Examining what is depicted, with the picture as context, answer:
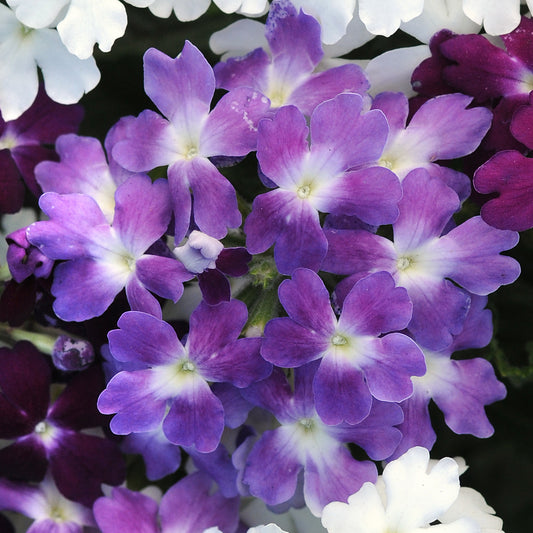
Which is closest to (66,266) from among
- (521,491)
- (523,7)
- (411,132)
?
(411,132)

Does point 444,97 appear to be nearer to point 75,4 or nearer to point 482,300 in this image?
point 482,300

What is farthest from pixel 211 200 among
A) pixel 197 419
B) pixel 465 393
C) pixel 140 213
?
pixel 465 393

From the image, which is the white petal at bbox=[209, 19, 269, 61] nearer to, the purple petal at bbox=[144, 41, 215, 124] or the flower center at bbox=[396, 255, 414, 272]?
the purple petal at bbox=[144, 41, 215, 124]

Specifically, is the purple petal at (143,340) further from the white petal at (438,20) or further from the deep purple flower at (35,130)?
the white petal at (438,20)

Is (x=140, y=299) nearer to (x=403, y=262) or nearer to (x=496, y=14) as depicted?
(x=403, y=262)

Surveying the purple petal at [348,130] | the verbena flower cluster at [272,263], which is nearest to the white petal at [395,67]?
the verbena flower cluster at [272,263]
